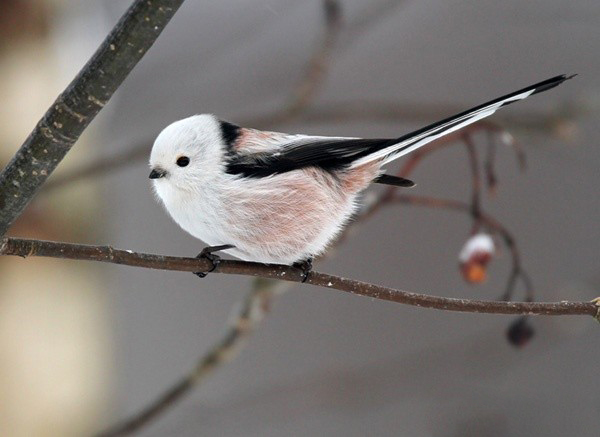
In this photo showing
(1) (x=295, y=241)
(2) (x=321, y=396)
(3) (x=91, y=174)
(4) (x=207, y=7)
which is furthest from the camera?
(4) (x=207, y=7)

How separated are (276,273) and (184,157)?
0.30 metres

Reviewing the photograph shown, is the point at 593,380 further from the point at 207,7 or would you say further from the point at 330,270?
the point at 207,7

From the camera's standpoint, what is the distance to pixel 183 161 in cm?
146

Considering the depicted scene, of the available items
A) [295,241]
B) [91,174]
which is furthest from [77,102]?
[91,174]

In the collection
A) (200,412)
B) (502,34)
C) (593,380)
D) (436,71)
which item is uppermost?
(502,34)

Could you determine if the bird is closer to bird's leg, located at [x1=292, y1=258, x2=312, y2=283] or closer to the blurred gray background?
bird's leg, located at [x1=292, y1=258, x2=312, y2=283]

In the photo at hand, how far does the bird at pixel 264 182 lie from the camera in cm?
146

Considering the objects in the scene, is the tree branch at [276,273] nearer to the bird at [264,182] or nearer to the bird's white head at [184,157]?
the bird at [264,182]

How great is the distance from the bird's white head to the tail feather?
329mm

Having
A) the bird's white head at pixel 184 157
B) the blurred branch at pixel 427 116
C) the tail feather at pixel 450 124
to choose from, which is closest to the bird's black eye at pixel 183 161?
the bird's white head at pixel 184 157

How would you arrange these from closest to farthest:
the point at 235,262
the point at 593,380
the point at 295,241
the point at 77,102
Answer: the point at 77,102 < the point at 235,262 < the point at 295,241 < the point at 593,380

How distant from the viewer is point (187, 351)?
376cm

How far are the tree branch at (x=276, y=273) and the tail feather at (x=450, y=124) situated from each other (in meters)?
0.31

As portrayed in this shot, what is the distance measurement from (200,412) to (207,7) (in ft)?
6.69
